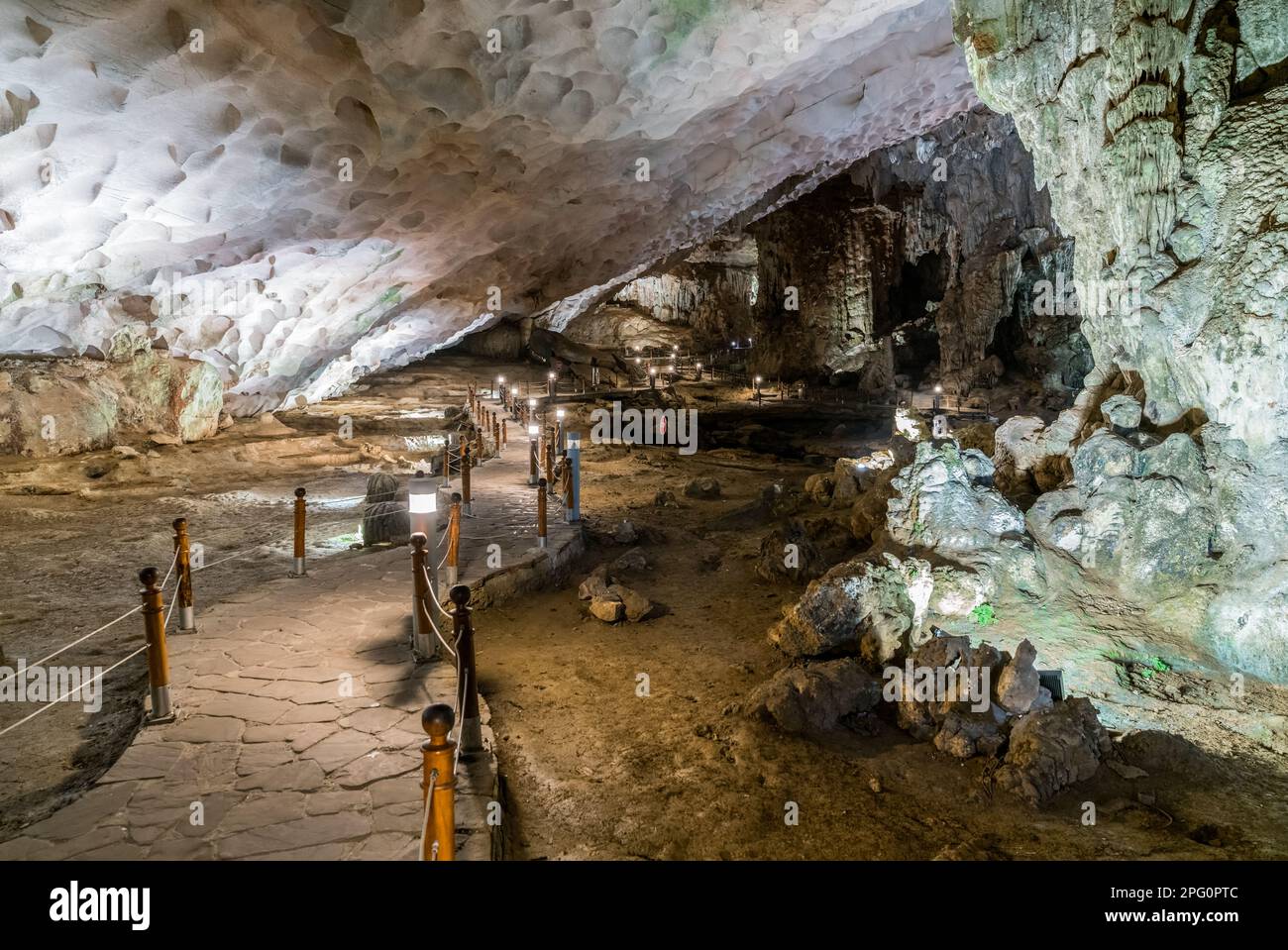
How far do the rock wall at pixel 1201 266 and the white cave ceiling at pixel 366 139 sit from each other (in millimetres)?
4540

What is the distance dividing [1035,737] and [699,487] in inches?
407

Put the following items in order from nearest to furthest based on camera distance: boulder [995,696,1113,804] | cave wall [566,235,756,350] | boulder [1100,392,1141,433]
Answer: boulder [995,696,1113,804] → boulder [1100,392,1141,433] → cave wall [566,235,756,350]

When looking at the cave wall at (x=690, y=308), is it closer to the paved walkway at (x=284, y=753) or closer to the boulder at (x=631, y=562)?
the boulder at (x=631, y=562)

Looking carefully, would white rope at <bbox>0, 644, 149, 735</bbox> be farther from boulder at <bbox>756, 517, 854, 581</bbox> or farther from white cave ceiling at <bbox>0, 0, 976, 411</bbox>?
boulder at <bbox>756, 517, 854, 581</bbox>

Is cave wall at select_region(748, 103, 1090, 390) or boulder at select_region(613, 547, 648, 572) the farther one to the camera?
cave wall at select_region(748, 103, 1090, 390)

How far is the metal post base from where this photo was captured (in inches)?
192

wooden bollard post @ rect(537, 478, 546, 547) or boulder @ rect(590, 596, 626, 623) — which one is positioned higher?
wooden bollard post @ rect(537, 478, 546, 547)

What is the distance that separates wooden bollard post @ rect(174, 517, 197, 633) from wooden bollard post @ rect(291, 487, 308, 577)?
143cm

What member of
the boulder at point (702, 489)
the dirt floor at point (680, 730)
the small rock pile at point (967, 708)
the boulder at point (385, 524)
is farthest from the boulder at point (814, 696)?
the boulder at point (702, 489)

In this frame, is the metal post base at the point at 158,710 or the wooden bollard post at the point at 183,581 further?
the wooden bollard post at the point at 183,581

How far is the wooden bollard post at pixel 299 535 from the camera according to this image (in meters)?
7.82

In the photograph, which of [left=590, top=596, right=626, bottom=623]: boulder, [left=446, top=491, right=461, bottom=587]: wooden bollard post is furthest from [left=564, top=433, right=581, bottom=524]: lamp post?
[left=446, top=491, right=461, bottom=587]: wooden bollard post

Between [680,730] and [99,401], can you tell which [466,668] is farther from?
[99,401]

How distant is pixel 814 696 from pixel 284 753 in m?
4.13
